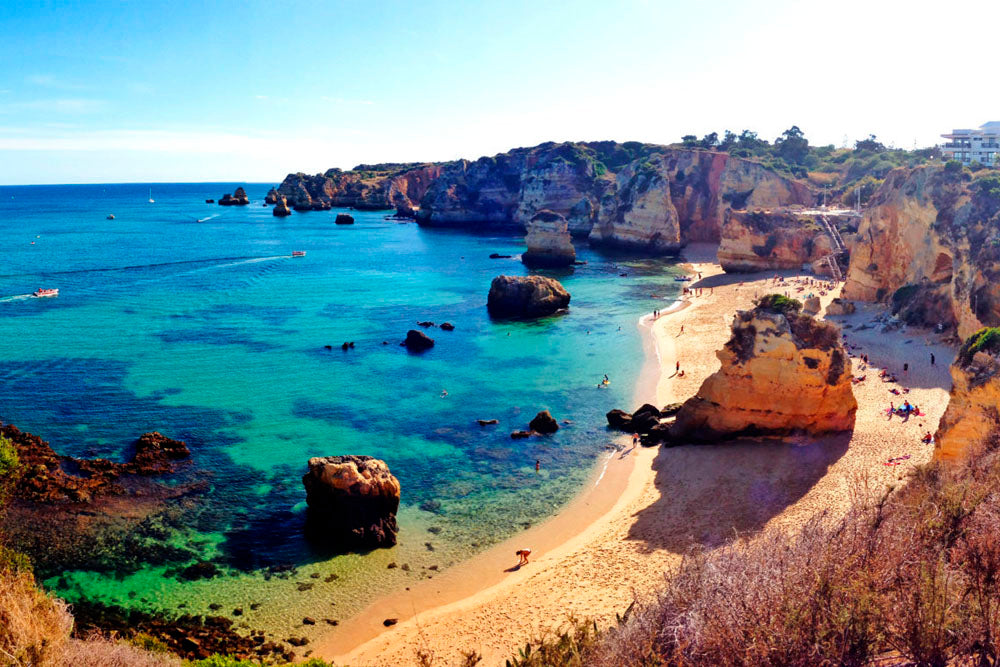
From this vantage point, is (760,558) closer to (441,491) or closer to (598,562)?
(598,562)

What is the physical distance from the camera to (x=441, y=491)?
23672mm

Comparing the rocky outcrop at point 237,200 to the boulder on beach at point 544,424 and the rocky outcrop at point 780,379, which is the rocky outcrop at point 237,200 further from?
the rocky outcrop at point 780,379

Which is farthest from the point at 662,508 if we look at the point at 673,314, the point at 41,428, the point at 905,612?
the point at 673,314

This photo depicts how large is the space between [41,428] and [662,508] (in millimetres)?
24511

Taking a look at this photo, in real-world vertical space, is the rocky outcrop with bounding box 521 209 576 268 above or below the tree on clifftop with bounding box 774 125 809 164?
below

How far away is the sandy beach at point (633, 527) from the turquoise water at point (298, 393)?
1.26 metres

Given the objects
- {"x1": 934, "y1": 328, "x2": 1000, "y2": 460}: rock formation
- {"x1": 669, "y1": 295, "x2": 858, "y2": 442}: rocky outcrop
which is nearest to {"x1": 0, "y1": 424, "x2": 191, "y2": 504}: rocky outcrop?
{"x1": 669, "y1": 295, "x2": 858, "y2": 442}: rocky outcrop

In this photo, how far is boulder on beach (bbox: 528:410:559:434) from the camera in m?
28.5

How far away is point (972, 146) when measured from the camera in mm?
86000

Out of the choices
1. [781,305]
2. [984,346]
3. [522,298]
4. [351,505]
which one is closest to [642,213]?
[522,298]

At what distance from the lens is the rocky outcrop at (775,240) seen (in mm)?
61844

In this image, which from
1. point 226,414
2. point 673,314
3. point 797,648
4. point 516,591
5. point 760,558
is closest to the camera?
point 797,648

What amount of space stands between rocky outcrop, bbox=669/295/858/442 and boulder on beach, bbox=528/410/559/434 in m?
6.35

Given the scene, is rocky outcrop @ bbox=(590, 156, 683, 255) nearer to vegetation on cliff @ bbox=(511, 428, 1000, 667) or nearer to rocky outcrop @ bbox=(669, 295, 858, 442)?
rocky outcrop @ bbox=(669, 295, 858, 442)
